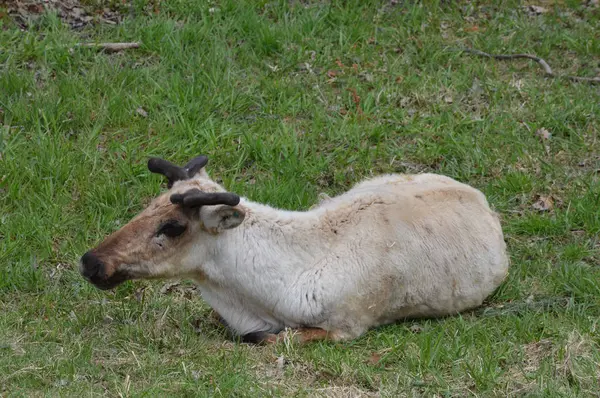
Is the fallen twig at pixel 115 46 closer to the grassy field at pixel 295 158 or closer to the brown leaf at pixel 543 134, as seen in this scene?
the grassy field at pixel 295 158

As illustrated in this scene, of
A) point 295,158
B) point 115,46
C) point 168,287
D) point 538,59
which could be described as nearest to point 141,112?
point 115,46

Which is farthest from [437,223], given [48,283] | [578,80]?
[578,80]

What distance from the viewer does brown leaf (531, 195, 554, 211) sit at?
9117mm

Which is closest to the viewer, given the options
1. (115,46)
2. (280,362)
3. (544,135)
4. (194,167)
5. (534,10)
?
(280,362)

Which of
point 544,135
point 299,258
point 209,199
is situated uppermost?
point 209,199

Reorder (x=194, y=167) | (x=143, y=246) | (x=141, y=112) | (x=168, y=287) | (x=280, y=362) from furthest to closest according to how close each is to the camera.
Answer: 1. (x=141, y=112)
2. (x=168, y=287)
3. (x=194, y=167)
4. (x=143, y=246)
5. (x=280, y=362)

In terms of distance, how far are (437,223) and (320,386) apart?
1889 millimetres

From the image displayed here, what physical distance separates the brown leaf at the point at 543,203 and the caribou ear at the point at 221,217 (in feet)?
11.4

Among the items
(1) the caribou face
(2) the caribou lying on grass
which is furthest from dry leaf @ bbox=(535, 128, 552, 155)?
(1) the caribou face

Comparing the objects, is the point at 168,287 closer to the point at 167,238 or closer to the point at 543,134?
the point at 167,238

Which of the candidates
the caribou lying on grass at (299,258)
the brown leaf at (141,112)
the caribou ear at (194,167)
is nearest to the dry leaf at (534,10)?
the brown leaf at (141,112)

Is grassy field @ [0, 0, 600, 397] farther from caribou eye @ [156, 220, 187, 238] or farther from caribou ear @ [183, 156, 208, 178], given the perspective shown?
caribou ear @ [183, 156, 208, 178]

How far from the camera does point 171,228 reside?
22.3ft

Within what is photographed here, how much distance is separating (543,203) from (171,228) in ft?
13.1
